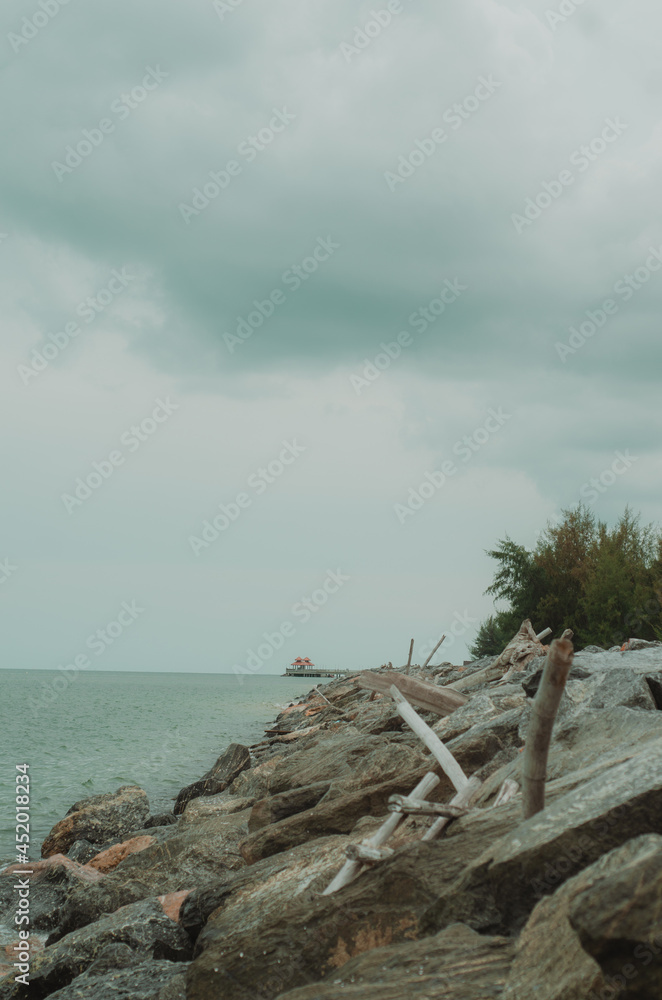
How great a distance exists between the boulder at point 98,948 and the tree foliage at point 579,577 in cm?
3395

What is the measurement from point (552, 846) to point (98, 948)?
17.4ft

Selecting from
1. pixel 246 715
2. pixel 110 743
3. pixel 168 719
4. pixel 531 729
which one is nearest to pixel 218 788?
pixel 531 729

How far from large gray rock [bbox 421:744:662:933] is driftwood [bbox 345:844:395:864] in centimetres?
101

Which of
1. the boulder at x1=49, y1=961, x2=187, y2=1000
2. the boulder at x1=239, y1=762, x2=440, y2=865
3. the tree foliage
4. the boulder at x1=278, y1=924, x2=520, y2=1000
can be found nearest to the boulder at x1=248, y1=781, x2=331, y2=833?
the boulder at x1=239, y1=762, x2=440, y2=865

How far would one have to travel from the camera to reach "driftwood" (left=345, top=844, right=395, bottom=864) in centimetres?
597

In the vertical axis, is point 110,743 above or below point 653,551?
below

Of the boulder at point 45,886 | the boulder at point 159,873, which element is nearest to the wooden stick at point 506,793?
the boulder at point 159,873

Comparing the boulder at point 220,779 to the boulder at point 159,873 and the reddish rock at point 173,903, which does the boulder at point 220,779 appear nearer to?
the boulder at point 159,873

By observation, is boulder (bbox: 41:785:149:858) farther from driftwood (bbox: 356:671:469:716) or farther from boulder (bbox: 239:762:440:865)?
boulder (bbox: 239:762:440:865)

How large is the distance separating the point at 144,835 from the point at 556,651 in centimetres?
1104

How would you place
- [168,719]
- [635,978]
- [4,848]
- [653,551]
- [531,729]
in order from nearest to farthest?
[635,978], [531,729], [4,848], [653,551], [168,719]

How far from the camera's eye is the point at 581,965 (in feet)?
11.5

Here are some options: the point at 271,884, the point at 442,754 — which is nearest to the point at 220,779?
the point at 442,754

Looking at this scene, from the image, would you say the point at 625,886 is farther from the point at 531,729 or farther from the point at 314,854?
the point at 314,854
